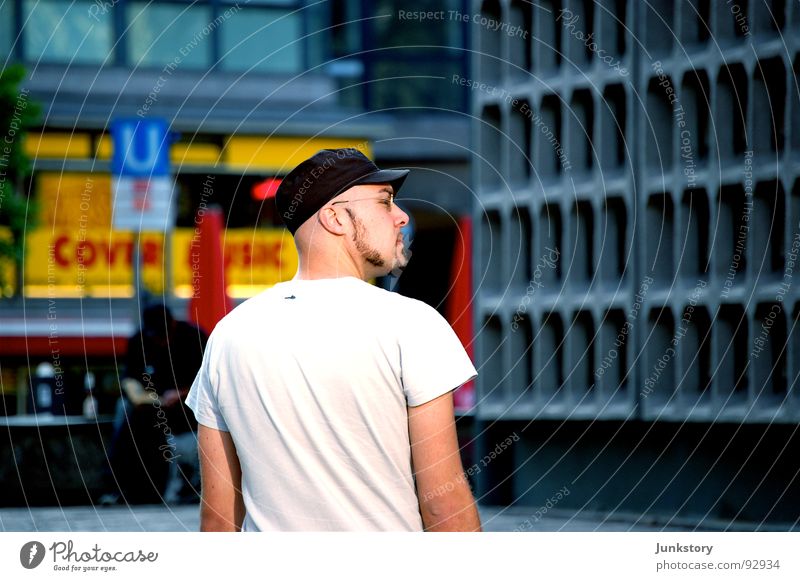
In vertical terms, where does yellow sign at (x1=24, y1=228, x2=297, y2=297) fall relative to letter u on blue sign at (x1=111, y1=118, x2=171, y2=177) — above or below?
below

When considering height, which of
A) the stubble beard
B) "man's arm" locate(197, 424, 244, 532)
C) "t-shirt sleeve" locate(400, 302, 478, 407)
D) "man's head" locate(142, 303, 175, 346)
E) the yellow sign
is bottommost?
the yellow sign

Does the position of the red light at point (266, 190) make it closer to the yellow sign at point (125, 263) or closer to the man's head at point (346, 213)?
the man's head at point (346, 213)

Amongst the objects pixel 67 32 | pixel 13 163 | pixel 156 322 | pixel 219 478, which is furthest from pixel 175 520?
pixel 67 32

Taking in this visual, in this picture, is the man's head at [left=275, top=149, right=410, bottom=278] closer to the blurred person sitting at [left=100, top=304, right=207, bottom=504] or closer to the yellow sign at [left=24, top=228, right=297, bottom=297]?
the blurred person sitting at [left=100, top=304, right=207, bottom=504]

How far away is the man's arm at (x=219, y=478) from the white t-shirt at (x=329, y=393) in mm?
69

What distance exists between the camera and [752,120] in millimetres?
7492

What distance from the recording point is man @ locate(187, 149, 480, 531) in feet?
→ 11.5

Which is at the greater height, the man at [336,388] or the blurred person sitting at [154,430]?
the man at [336,388]

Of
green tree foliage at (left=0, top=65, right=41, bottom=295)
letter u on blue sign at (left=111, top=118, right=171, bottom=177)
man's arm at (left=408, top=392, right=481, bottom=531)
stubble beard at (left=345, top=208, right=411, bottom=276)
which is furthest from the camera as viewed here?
green tree foliage at (left=0, top=65, right=41, bottom=295)

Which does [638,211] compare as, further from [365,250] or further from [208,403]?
[208,403]

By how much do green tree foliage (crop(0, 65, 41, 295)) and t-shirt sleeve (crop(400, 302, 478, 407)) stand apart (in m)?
15.8

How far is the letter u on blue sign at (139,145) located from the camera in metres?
11.5

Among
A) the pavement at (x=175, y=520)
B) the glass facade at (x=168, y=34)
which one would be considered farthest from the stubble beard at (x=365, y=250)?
the glass facade at (x=168, y=34)

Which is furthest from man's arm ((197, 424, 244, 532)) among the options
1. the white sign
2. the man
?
the white sign
